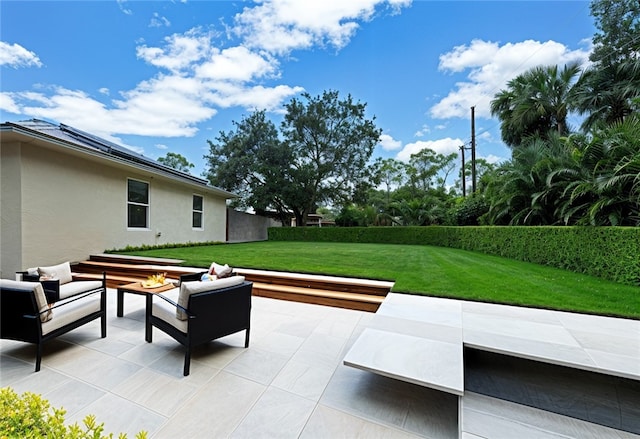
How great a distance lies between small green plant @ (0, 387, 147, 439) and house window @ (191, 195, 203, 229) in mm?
11251

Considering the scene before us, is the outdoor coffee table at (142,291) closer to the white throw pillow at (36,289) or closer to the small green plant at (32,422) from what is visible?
the white throw pillow at (36,289)

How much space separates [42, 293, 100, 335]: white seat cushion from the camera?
105 inches

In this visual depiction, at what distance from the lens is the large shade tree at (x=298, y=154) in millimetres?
16250

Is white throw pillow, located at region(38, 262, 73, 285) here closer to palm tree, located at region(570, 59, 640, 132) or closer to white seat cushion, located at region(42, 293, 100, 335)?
white seat cushion, located at region(42, 293, 100, 335)

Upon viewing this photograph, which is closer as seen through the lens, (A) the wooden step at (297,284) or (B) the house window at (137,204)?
(A) the wooden step at (297,284)

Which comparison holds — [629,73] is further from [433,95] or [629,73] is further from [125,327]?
[125,327]

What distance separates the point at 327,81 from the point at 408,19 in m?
8.39

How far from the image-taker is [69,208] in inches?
269

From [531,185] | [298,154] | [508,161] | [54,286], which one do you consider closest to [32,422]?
[54,286]

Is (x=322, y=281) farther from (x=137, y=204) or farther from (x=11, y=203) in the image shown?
(x=137, y=204)

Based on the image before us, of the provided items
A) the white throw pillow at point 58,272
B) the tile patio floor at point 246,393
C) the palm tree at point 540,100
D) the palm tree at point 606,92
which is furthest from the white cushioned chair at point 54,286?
the palm tree at point 540,100

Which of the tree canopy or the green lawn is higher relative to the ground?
the tree canopy

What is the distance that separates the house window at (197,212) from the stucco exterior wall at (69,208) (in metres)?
1.68

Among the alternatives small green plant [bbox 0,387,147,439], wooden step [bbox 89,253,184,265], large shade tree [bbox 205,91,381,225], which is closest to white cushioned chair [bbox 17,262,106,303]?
small green plant [bbox 0,387,147,439]
